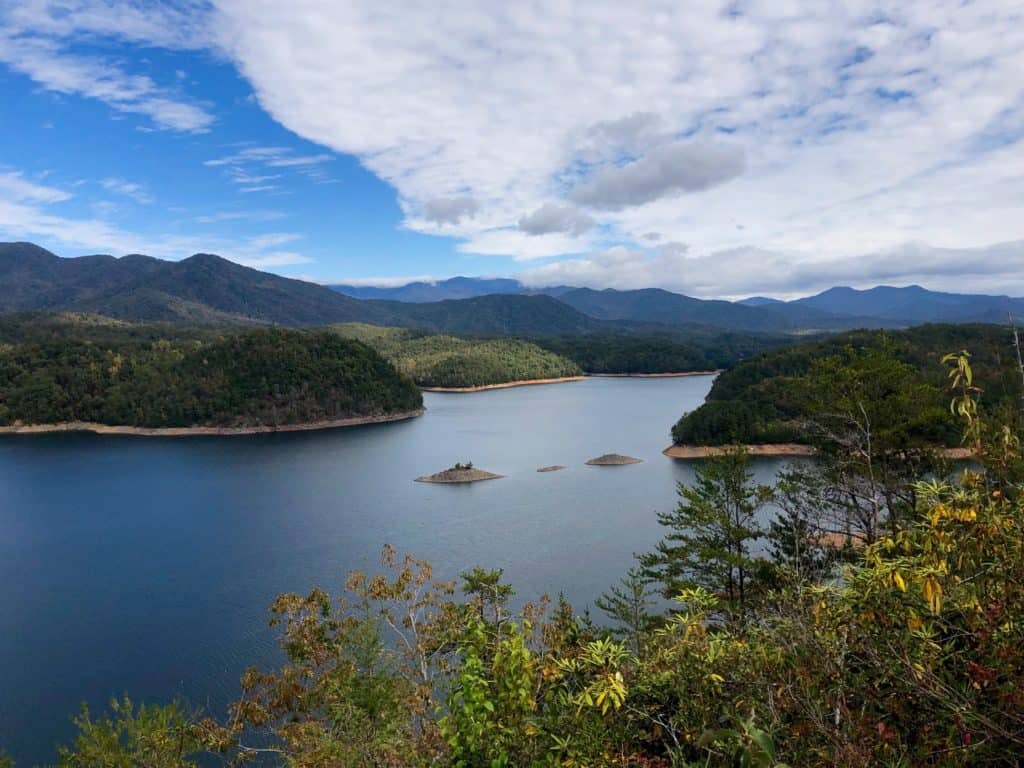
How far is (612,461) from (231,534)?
104ft

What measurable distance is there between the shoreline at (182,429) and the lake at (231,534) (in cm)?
718

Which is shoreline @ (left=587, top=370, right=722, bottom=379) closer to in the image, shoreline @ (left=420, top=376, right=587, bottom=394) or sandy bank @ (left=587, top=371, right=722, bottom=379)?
sandy bank @ (left=587, top=371, right=722, bottom=379)

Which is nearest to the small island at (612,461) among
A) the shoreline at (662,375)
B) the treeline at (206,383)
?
the treeline at (206,383)

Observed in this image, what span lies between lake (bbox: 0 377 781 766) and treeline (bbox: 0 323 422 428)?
11120mm

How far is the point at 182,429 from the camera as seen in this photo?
7994cm

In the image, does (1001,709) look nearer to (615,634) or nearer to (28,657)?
(615,634)

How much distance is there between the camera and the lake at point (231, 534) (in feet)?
70.3

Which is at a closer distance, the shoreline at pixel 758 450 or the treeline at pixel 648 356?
the shoreline at pixel 758 450

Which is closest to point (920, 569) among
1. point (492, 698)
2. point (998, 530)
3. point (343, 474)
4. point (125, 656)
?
point (998, 530)

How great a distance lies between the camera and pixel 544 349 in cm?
17375

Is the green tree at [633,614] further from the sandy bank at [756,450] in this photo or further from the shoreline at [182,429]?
the shoreline at [182,429]

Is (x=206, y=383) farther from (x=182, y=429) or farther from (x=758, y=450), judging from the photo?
(x=758, y=450)

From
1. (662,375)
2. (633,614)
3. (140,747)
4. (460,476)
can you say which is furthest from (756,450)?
(662,375)

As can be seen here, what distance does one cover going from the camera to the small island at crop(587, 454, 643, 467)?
176 ft
